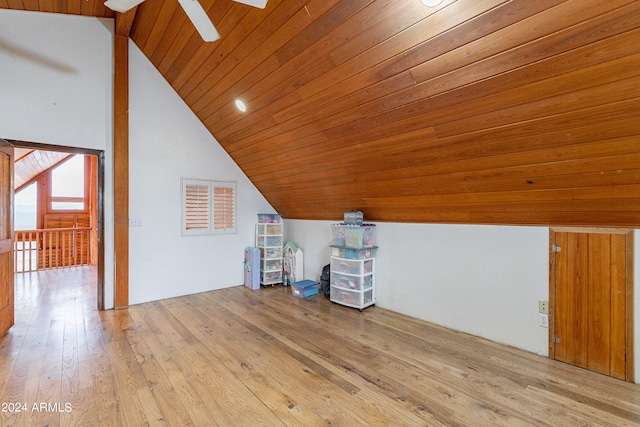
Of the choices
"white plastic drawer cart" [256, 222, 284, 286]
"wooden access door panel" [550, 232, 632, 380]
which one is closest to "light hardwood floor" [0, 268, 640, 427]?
"wooden access door panel" [550, 232, 632, 380]

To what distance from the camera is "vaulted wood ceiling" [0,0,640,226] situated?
1551 mm

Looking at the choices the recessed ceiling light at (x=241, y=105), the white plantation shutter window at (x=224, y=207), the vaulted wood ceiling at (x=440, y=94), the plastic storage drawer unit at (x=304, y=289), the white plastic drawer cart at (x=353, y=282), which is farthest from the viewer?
the white plantation shutter window at (x=224, y=207)

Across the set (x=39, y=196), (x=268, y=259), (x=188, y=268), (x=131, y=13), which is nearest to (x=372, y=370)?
(x=268, y=259)

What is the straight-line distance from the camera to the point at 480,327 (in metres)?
2.86

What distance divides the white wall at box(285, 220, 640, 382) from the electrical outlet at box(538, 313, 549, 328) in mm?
29

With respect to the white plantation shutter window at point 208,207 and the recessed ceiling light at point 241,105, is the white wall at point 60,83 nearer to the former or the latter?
the white plantation shutter window at point 208,207

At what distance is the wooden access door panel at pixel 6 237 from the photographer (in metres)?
2.92

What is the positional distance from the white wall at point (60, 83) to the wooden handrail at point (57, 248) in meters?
3.85

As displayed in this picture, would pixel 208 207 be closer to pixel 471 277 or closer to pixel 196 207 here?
pixel 196 207

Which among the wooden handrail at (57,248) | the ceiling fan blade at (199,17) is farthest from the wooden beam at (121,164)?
the wooden handrail at (57,248)

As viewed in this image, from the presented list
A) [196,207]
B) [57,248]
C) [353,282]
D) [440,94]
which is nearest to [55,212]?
[57,248]

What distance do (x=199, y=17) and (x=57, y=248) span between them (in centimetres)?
675

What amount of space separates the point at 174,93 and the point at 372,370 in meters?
4.22

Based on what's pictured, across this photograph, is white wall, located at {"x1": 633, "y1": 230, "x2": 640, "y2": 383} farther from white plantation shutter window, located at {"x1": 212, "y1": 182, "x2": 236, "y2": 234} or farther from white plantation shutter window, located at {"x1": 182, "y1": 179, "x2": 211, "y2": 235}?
white plantation shutter window, located at {"x1": 182, "y1": 179, "x2": 211, "y2": 235}
